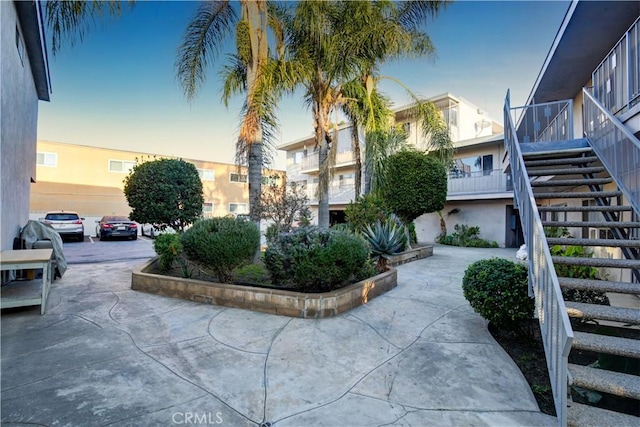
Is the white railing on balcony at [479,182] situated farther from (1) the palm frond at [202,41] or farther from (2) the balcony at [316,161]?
(1) the palm frond at [202,41]

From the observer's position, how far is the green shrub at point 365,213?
363 inches

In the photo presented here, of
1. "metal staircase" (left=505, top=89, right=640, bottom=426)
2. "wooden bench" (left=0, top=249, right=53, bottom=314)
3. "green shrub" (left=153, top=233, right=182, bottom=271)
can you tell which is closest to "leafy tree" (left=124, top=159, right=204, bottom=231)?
"green shrub" (left=153, top=233, right=182, bottom=271)

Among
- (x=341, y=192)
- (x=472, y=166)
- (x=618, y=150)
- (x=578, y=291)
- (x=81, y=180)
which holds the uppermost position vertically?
(x=472, y=166)

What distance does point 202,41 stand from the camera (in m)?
8.92

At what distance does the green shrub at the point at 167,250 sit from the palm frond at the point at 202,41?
14.7 feet

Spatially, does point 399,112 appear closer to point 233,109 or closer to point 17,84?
point 233,109

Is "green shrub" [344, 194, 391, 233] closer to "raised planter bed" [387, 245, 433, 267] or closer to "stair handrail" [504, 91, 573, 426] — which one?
"raised planter bed" [387, 245, 433, 267]

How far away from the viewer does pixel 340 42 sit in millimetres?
8805

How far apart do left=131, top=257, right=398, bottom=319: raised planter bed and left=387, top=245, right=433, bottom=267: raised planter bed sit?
335 cm

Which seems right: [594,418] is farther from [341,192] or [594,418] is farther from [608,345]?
[341,192]

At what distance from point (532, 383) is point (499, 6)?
1097cm

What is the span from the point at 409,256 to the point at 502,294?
6.48m

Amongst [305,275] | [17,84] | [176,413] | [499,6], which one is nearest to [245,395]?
[176,413]

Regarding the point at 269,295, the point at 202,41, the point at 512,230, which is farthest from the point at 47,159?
the point at 512,230
